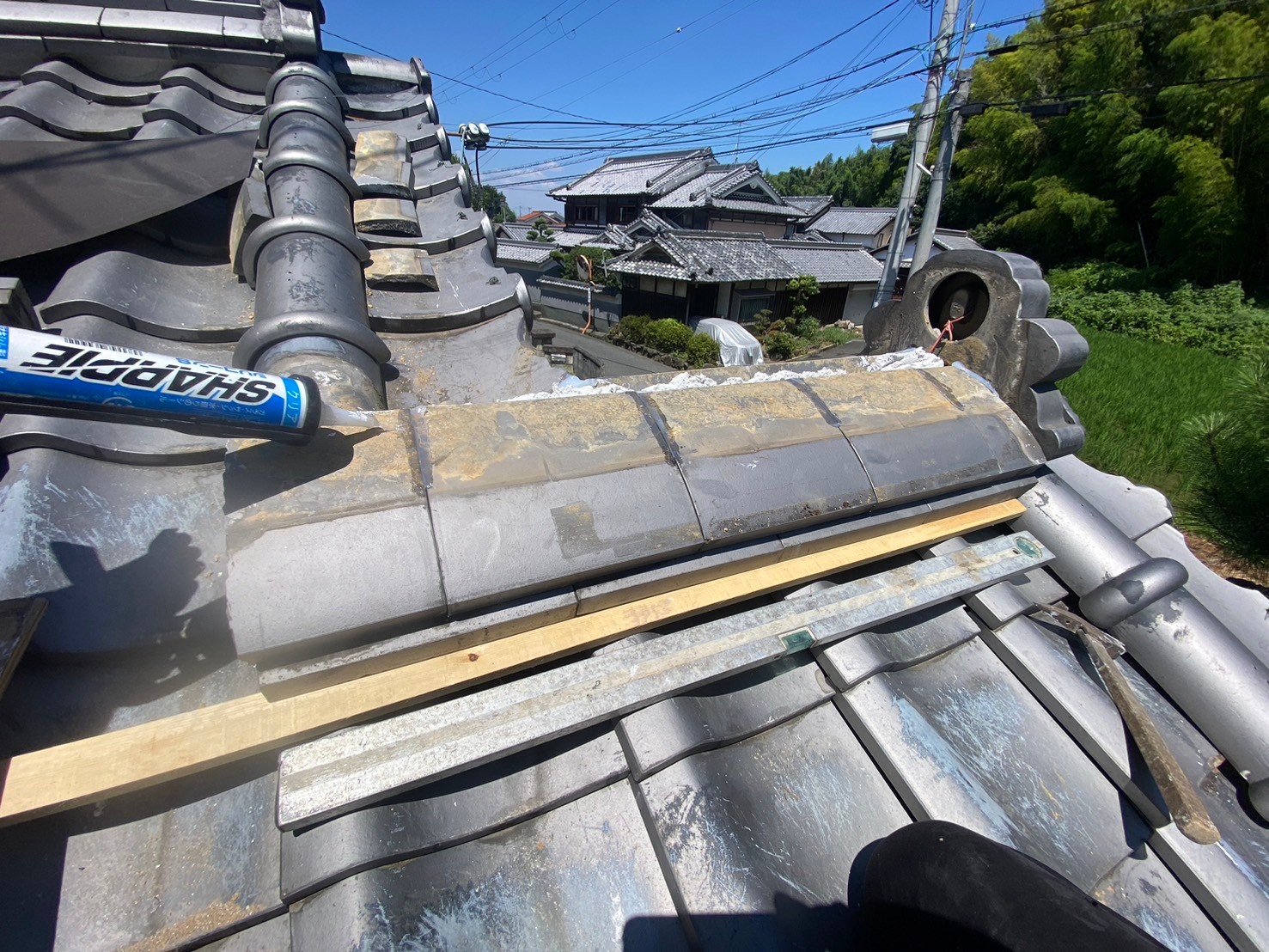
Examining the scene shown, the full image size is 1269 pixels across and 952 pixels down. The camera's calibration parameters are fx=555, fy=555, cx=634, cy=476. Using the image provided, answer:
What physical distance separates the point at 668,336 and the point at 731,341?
2.85m

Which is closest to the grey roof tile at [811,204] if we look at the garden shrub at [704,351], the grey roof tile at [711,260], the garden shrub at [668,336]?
the grey roof tile at [711,260]

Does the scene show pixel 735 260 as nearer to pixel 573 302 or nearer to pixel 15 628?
pixel 573 302

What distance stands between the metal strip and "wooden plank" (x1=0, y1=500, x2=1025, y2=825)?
0.05 m

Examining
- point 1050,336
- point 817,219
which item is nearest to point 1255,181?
point 817,219

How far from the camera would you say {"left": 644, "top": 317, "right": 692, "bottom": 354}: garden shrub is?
22656mm

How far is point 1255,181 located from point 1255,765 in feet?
110

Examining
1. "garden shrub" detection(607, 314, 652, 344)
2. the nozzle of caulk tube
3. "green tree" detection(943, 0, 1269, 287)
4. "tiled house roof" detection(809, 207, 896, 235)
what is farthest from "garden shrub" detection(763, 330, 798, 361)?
the nozzle of caulk tube

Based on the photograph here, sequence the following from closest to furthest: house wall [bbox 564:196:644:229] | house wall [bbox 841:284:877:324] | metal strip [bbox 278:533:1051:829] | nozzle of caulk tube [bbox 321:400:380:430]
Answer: metal strip [bbox 278:533:1051:829] < nozzle of caulk tube [bbox 321:400:380:430] < house wall [bbox 841:284:877:324] < house wall [bbox 564:196:644:229]

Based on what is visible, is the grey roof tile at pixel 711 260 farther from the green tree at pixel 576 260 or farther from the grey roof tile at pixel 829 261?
the green tree at pixel 576 260

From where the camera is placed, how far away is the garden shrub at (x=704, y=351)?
70.4 ft

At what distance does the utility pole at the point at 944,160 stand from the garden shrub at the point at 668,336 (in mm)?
10058

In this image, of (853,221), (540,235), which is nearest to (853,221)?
(853,221)

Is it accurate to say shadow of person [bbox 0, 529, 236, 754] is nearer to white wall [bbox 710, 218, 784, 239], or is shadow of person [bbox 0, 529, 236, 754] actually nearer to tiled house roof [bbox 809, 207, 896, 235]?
white wall [bbox 710, 218, 784, 239]

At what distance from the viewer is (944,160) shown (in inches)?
517
